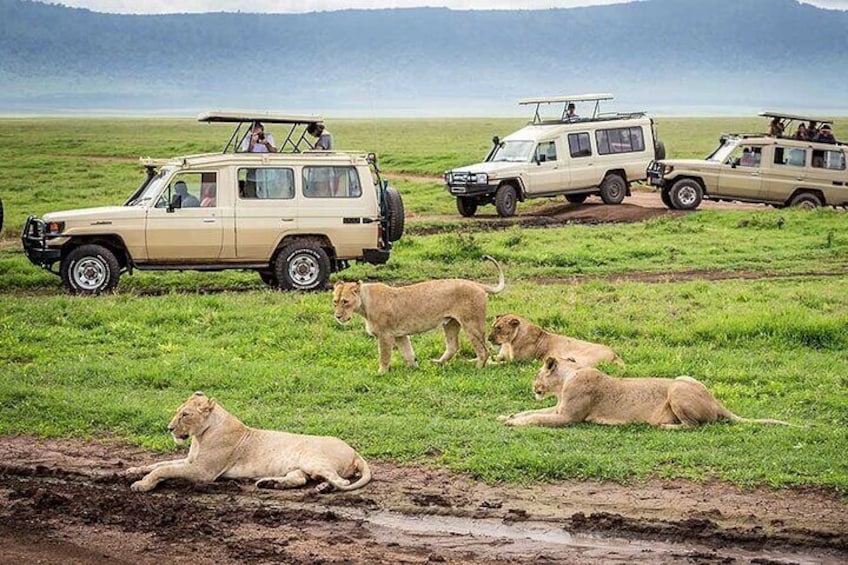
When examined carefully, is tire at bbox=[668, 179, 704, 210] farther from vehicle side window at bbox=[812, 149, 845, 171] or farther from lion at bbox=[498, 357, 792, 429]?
lion at bbox=[498, 357, 792, 429]

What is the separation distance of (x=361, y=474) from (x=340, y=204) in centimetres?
955

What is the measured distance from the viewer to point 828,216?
1112 inches

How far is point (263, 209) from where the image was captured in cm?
1920

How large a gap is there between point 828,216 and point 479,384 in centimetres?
1707

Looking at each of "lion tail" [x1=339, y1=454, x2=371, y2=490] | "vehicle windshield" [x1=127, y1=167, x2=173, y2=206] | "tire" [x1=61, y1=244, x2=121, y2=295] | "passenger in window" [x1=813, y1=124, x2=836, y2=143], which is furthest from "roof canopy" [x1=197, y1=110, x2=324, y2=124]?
"passenger in window" [x1=813, y1=124, x2=836, y2=143]

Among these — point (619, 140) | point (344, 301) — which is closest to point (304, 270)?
point (344, 301)

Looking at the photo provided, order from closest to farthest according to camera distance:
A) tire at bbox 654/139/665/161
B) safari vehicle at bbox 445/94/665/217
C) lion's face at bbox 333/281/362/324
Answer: lion's face at bbox 333/281/362/324
safari vehicle at bbox 445/94/665/217
tire at bbox 654/139/665/161

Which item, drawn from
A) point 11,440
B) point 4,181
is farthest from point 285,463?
point 4,181

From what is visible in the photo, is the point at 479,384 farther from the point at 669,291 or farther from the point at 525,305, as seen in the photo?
the point at 669,291

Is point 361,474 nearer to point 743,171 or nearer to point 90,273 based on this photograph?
point 90,273

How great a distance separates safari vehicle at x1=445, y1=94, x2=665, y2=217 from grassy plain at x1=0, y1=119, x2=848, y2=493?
574 centimetres

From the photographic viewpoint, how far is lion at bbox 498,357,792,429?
1154 centimetres

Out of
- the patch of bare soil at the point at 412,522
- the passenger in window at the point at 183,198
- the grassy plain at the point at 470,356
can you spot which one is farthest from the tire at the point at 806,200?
the patch of bare soil at the point at 412,522

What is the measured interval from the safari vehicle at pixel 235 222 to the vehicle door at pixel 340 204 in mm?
14
